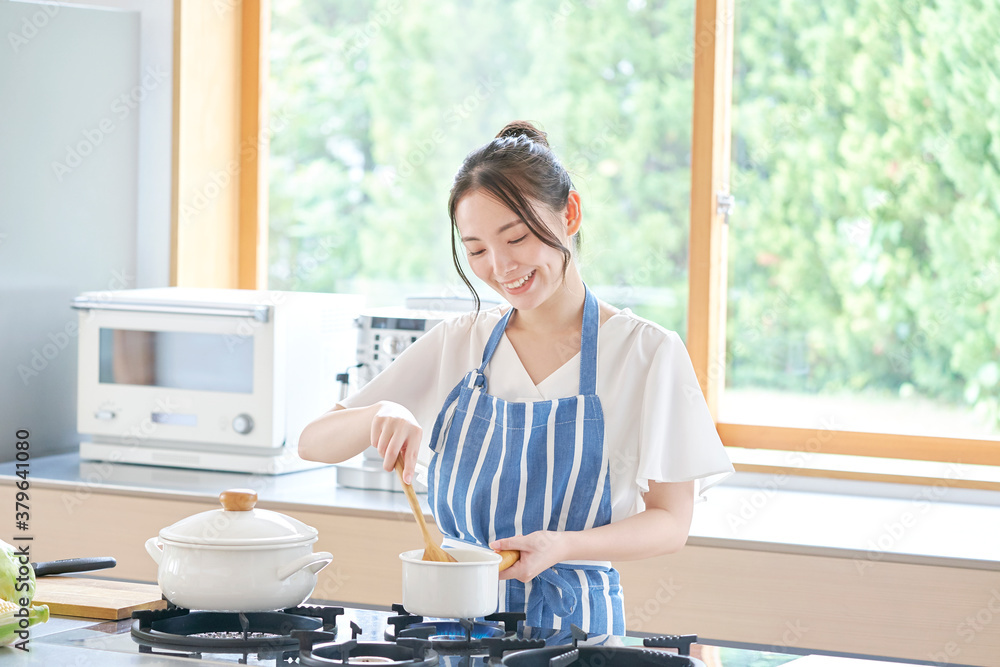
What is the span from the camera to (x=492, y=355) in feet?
4.75

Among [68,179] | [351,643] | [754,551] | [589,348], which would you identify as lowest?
[754,551]

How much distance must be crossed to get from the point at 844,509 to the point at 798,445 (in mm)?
292

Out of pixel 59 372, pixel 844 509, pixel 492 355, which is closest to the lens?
pixel 492 355

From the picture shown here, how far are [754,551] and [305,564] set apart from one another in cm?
103

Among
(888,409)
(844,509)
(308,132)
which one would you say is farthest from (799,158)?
Answer: (308,132)

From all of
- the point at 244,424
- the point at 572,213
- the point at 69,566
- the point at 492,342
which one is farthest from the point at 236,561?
the point at 244,424

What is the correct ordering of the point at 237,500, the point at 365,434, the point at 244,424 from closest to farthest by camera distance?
the point at 237,500 < the point at 365,434 < the point at 244,424

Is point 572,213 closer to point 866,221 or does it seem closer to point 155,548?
point 155,548

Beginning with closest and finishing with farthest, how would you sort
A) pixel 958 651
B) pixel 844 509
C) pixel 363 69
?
pixel 958 651 < pixel 844 509 < pixel 363 69

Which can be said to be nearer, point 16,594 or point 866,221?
point 16,594

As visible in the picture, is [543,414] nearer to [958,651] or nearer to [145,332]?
[958,651]

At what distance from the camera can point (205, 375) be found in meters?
2.46

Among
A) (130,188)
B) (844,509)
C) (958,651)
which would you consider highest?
(130,188)

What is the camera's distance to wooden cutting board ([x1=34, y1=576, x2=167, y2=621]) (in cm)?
118
